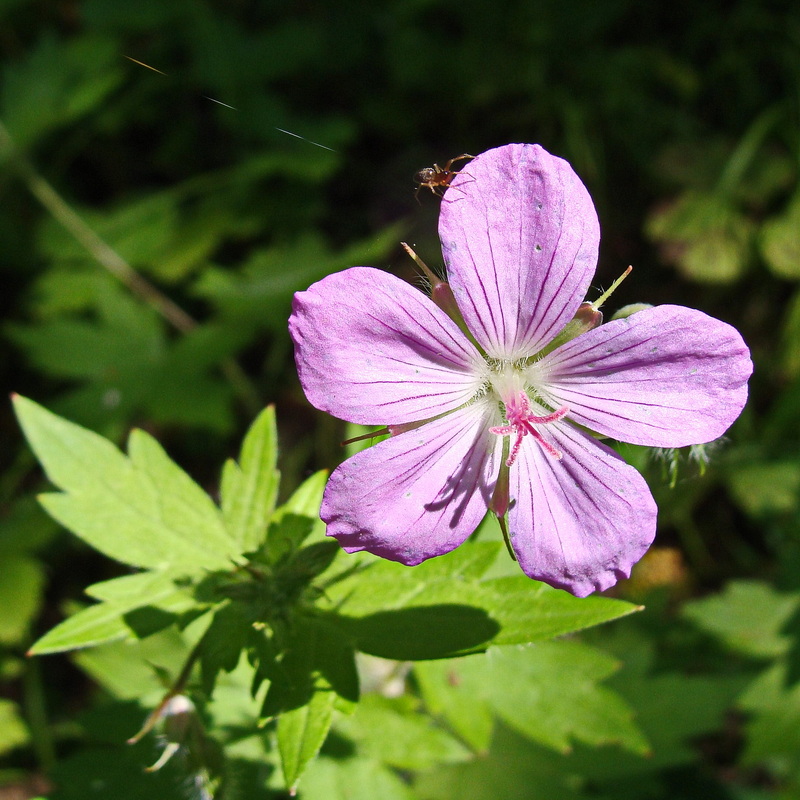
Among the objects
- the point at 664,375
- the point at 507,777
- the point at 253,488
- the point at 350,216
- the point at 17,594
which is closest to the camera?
the point at 664,375

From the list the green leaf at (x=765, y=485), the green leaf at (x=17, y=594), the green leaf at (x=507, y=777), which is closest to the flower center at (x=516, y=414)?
the green leaf at (x=507, y=777)

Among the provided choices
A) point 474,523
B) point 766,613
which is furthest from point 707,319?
point 766,613

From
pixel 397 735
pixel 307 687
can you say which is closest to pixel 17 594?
pixel 397 735

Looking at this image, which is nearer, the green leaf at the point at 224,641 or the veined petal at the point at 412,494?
the veined petal at the point at 412,494

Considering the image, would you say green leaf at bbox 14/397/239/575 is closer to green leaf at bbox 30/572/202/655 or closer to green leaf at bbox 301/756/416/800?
green leaf at bbox 30/572/202/655

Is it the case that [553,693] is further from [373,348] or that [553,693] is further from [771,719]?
[771,719]

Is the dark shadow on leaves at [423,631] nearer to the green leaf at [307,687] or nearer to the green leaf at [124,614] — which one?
the green leaf at [307,687]

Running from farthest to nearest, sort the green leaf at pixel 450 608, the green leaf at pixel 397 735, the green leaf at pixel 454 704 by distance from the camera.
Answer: the green leaf at pixel 454 704, the green leaf at pixel 397 735, the green leaf at pixel 450 608
